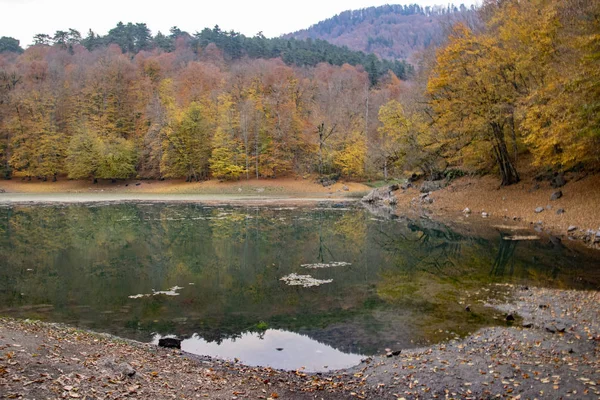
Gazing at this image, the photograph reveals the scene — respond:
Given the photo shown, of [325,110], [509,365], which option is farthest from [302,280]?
[325,110]

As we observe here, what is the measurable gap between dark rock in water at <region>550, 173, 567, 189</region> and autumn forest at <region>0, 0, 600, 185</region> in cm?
116

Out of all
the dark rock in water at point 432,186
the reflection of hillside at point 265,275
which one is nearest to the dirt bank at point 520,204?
the dark rock in water at point 432,186

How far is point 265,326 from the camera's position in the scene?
33.3 ft

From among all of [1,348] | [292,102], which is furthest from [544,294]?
[292,102]

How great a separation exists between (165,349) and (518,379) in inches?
238

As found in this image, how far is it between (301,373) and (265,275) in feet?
25.7

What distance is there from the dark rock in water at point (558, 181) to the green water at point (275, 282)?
7.57m

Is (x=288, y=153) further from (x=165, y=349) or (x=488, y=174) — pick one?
(x=165, y=349)

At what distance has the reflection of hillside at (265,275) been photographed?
10359mm

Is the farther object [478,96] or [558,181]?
[478,96]

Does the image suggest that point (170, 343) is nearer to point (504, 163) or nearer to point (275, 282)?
point (275, 282)

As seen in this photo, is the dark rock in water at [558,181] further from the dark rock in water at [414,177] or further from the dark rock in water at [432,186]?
the dark rock in water at [414,177]

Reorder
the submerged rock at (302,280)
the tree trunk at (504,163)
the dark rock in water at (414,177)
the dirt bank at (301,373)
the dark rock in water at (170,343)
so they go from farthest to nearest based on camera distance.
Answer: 1. the dark rock in water at (414,177)
2. the tree trunk at (504,163)
3. the submerged rock at (302,280)
4. the dark rock in water at (170,343)
5. the dirt bank at (301,373)

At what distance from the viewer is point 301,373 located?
25.0 feet
